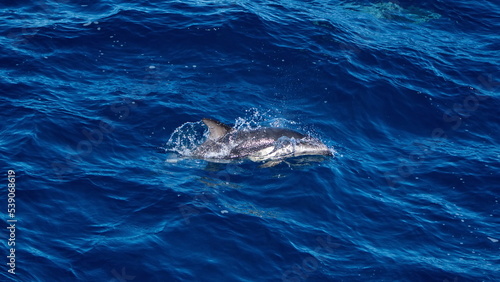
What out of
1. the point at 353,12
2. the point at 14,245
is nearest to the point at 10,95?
the point at 14,245

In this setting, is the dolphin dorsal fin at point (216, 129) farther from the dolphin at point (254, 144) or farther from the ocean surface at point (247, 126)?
the ocean surface at point (247, 126)

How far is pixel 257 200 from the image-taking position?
19672mm

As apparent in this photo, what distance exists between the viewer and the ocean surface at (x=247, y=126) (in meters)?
17.7

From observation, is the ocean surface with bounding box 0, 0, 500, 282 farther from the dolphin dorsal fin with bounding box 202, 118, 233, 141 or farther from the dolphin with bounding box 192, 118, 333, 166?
the dolphin dorsal fin with bounding box 202, 118, 233, 141

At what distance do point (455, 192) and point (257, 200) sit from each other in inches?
259

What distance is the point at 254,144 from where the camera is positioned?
2139 cm

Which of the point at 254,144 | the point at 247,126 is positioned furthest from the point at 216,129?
the point at 247,126

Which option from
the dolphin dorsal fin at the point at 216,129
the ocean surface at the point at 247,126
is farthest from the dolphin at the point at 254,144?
the ocean surface at the point at 247,126

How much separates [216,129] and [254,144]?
1.31m

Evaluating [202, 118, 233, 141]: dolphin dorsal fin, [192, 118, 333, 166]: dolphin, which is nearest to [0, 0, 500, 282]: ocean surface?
[192, 118, 333, 166]: dolphin

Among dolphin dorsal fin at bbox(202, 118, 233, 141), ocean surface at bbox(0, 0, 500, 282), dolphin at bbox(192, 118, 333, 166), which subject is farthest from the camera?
dolphin at bbox(192, 118, 333, 166)

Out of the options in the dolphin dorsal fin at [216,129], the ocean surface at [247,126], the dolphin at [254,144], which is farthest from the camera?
the dolphin at [254,144]

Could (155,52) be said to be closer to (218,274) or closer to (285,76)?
(285,76)

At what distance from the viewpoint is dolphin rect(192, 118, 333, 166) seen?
69.3ft
